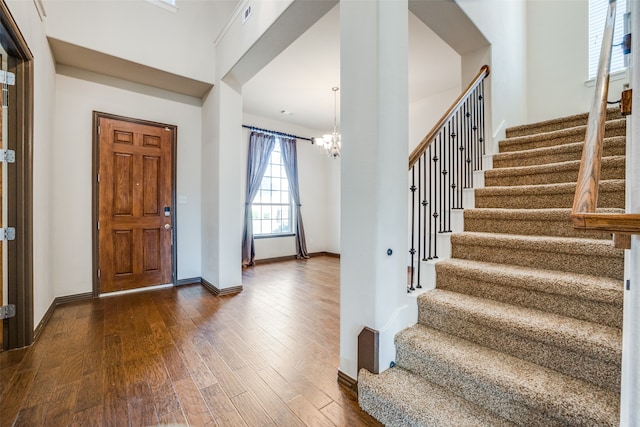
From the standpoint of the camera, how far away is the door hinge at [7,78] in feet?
6.74

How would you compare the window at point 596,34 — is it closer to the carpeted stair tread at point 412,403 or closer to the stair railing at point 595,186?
the stair railing at point 595,186

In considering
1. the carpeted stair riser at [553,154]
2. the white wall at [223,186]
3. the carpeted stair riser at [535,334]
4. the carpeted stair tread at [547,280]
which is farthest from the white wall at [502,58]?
the white wall at [223,186]

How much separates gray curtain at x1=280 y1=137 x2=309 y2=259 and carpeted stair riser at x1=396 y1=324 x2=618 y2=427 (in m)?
4.66

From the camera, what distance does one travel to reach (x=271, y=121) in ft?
19.6

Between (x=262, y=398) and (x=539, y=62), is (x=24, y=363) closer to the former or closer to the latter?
(x=262, y=398)

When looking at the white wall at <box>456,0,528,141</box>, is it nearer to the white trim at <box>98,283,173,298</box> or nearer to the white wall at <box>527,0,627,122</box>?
the white wall at <box>527,0,627,122</box>

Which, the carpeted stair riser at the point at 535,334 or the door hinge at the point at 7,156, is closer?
the carpeted stair riser at the point at 535,334

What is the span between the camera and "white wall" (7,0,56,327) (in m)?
2.31

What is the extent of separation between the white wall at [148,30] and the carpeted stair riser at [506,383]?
392cm

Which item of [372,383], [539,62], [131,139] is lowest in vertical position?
[372,383]

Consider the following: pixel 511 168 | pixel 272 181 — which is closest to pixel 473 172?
pixel 511 168

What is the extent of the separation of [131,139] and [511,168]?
4477 mm

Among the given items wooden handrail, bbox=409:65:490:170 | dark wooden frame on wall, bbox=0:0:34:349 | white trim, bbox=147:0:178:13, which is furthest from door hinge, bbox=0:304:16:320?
white trim, bbox=147:0:178:13

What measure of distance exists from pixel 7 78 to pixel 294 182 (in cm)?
449
